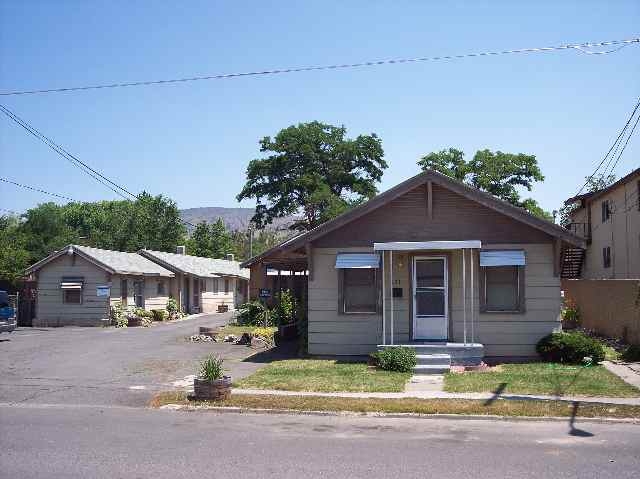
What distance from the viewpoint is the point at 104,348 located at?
22000 millimetres

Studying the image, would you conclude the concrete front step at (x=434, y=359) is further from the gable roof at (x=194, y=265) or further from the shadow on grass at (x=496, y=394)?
the gable roof at (x=194, y=265)

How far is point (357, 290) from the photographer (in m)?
17.8

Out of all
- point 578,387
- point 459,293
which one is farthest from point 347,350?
point 578,387

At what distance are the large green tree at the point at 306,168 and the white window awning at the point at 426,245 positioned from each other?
42382 millimetres

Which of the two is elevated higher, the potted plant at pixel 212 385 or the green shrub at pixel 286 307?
the green shrub at pixel 286 307

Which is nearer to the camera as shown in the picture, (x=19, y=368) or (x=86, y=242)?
(x=19, y=368)

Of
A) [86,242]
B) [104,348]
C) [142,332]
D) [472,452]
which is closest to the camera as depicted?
[472,452]

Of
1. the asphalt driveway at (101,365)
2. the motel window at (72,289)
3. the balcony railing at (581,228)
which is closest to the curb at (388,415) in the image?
the asphalt driveway at (101,365)

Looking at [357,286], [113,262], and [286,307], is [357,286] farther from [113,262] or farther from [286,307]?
[113,262]

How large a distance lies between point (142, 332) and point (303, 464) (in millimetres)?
22842

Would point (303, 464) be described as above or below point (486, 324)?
below

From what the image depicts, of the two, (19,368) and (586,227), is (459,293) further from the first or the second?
(586,227)

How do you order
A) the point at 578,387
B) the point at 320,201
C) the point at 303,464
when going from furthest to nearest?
the point at 320,201 < the point at 578,387 < the point at 303,464

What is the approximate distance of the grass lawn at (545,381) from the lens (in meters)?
12.8
